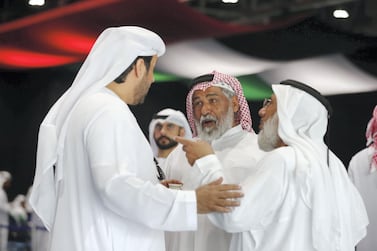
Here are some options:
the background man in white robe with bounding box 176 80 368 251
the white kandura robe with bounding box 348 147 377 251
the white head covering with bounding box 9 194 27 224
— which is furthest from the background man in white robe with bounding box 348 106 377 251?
the white head covering with bounding box 9 194 27 224

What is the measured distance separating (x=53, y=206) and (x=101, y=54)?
2.18 feet

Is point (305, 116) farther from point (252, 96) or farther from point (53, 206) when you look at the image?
point (252, 96)

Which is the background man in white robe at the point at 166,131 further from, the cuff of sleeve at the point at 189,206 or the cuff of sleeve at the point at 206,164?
the cuff of sleeve at the point at 189,206

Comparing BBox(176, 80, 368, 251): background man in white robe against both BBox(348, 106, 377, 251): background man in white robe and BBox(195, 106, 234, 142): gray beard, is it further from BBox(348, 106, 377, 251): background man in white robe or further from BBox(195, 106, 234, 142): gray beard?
BBox(348, 106, 377, 251): background man in white robe

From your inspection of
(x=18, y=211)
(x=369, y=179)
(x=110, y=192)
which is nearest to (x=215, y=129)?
(x=110, y=192)

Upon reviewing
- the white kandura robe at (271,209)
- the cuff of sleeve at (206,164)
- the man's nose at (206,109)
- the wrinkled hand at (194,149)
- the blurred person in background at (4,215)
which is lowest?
the blurred person in background at (4,215)

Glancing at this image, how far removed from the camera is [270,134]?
3553mm

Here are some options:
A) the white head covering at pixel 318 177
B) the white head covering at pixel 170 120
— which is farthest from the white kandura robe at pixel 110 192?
the white head covering at pixel 170 120

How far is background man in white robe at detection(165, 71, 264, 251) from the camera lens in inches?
161

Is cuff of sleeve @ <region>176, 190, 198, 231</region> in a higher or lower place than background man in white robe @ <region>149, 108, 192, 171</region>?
lower

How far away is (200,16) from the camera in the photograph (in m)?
8.86

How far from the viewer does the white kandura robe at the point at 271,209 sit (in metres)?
3.25

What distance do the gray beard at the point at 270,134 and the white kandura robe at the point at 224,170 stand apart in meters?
0.41

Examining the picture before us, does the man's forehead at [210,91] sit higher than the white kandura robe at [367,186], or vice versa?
the man's forehead at [210,91]
